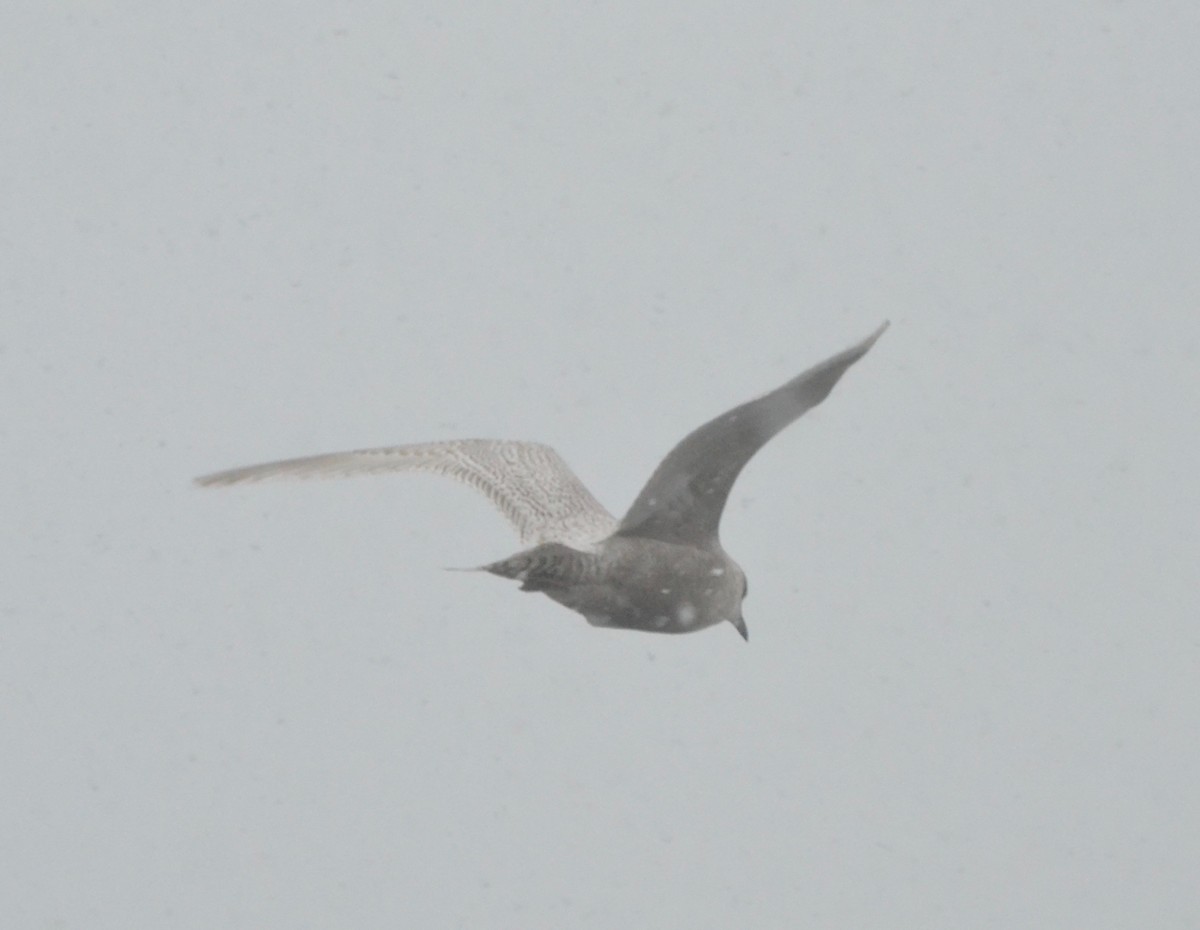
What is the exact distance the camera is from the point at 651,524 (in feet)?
30.6

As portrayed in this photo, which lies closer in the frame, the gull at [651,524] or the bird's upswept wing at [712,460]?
the bird's upswept wing at [712,460]

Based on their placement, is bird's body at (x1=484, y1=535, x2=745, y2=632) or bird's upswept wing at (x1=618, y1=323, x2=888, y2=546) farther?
bird's body at (x1=484, y1=535, x2=745, y2=632)

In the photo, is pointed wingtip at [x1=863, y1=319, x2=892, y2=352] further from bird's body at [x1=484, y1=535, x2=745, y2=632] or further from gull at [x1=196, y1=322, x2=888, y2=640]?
bird's body at [x1=484, y1=535, x2=745, y2=632]

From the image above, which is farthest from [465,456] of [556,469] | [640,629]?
[640,629]

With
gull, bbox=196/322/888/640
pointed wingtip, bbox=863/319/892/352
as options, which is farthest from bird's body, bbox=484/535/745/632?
pointed wingtip, bbox=863/319/892/352

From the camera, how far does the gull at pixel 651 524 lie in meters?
8.52

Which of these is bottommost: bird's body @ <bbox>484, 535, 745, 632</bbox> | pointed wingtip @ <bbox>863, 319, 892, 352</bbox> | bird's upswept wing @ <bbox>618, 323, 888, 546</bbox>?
bird's body @ <bbox>484, 535, 745, 632</bbox>

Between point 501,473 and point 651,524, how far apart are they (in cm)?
180

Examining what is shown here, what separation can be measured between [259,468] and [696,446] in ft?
9.28

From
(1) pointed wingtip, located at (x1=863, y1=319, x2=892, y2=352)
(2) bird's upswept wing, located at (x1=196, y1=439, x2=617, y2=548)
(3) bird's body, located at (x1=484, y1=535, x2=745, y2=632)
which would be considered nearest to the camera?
(1) pointed wingtip, located at (x1=863, y1=319, x2=892, y2=352)

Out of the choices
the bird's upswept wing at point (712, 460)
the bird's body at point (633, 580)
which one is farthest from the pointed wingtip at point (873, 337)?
the bird's body at point (633, 580)

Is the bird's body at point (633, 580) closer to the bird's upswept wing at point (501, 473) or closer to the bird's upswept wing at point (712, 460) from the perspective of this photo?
the bird's upswept wing at point (712, 460)

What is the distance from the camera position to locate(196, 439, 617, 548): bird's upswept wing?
1042 cm

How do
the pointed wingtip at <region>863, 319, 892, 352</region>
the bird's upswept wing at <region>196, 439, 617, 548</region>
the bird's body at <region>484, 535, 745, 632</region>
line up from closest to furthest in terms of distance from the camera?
the pointed wingtip at <region>863, 319, 892, 352</region>
the bird's body at <region>484, 535, 745, 632</region>
the bird's upswept wing at <region>196, 439, 617, 548</region>
